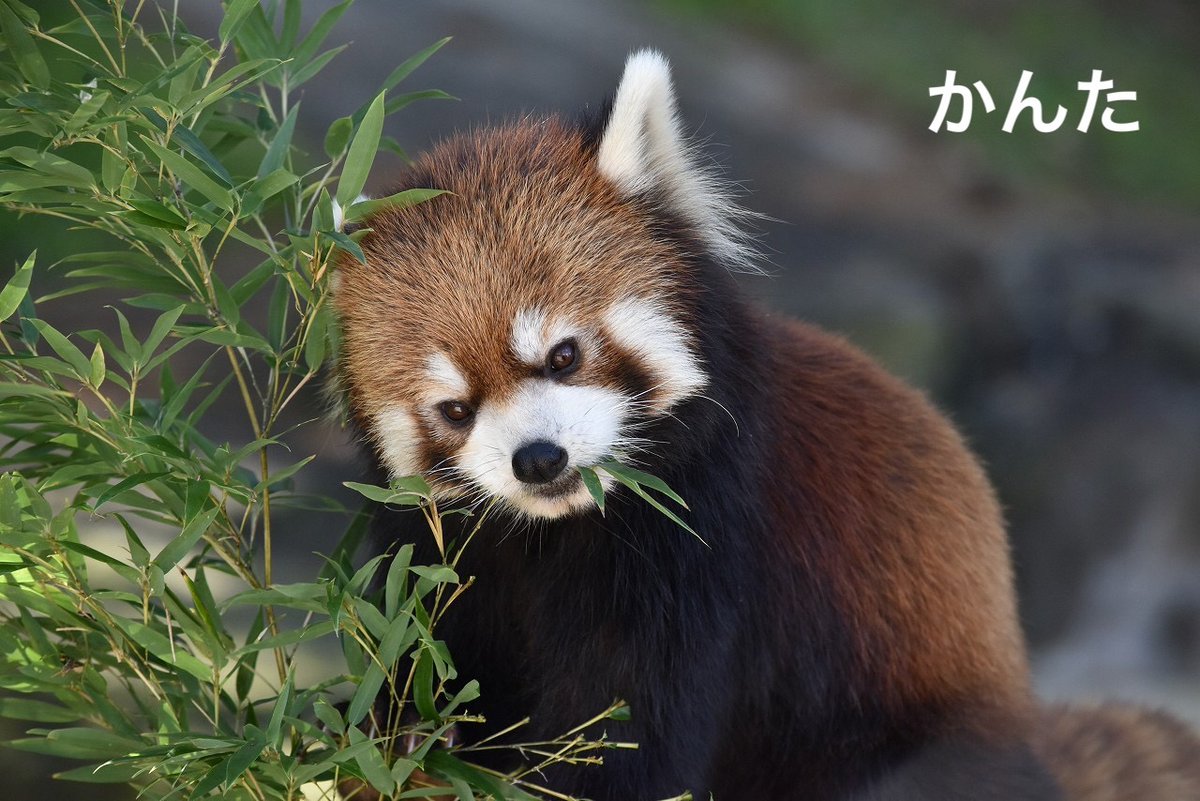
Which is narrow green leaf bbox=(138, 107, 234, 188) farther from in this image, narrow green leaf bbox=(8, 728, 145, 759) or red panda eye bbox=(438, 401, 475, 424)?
narrow green leaf bbox=(8, 728, 145, 759)

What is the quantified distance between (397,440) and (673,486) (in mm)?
504

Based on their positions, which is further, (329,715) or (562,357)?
(562,357)

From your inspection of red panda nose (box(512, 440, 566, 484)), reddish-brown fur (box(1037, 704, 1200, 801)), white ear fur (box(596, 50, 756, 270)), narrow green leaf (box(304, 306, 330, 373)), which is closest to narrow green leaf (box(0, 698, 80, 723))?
narrow green leaf (box(304, 306, 330, 373))

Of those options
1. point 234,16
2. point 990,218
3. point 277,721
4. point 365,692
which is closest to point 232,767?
point 277,721

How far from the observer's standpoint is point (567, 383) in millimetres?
2135

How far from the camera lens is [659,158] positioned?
7.63 feet

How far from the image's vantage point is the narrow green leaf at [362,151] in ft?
6.53

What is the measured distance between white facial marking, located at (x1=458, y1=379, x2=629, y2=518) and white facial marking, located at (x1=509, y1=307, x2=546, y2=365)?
42mm

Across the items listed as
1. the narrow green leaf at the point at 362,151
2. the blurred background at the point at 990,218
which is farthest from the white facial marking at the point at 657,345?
the blurred background at the point at 990,218

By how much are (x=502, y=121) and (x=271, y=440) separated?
85 centimetres

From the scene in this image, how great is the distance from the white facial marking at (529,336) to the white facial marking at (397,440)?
254mm

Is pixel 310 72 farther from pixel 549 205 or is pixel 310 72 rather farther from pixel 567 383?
pixel 567 383

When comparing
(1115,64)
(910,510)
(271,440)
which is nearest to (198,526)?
(271,440)

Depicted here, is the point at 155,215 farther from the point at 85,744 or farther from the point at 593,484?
the point at 85,744
